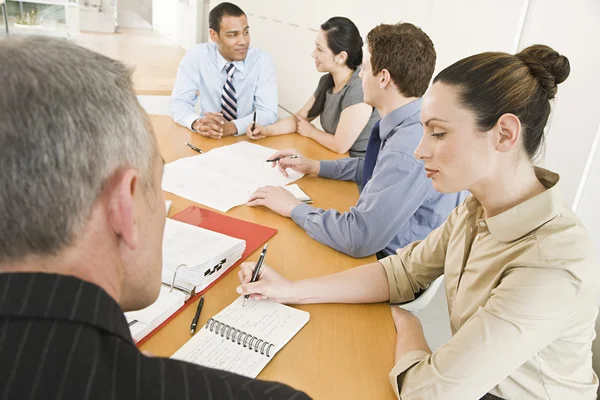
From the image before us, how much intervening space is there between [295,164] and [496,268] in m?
1.14

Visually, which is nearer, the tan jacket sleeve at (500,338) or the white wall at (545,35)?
the tan jacket sleeve at (500,338)

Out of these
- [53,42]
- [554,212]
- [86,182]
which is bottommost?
[554,212]

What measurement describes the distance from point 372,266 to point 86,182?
1007 millimetres

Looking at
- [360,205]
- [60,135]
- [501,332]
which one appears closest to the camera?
[60,135]

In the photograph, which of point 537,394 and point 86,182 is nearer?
point 86,182

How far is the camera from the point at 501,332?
0.99 m

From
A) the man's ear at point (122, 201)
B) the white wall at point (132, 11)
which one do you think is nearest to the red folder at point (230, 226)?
the man's ear at point (122, 201)

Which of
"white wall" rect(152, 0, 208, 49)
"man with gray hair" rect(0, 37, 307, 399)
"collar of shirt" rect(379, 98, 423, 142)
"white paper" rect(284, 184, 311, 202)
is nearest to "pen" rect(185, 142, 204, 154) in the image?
"white paper" rect(284, 184, 311, 202)

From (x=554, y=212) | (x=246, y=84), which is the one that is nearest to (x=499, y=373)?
(x=554, y=212)

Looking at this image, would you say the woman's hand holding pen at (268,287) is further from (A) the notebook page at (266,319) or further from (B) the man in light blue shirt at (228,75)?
(B) the man in light blue shirt at (228,75)

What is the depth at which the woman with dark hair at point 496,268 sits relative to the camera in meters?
1.00

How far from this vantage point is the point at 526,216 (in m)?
1.14

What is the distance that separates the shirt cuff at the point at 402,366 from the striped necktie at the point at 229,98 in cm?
234

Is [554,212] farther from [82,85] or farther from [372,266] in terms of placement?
[82,85]
